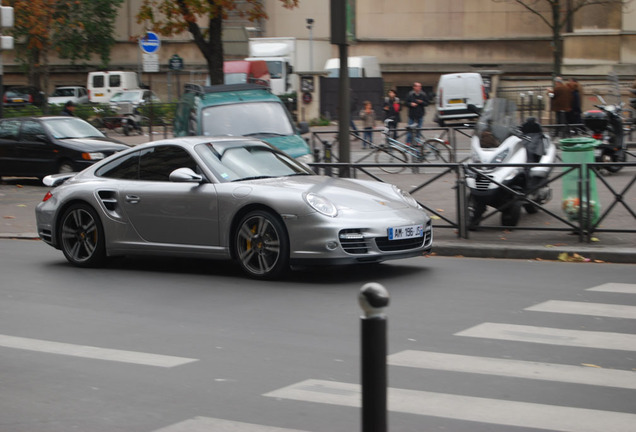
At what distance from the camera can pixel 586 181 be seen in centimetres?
1132

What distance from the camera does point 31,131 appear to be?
20969 millimetres

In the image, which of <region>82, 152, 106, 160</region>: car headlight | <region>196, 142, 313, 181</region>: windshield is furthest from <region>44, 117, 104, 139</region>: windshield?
<region>196, 142, 313, 181</region>: windshield

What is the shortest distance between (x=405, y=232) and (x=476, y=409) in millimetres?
4070

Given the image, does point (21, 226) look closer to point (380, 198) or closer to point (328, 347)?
point (380, 198)

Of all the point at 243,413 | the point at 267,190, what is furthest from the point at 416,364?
the point at 267,190

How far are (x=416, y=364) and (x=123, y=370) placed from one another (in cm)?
187

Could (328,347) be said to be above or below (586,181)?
below

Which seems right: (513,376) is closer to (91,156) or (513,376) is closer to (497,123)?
(497,123)

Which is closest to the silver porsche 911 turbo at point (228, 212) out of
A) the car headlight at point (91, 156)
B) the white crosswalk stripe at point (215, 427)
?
the white crosswalk stripe at point (215, 427)

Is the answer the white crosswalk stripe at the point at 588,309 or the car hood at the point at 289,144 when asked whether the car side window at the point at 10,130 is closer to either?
the car hood at the point at 289,144

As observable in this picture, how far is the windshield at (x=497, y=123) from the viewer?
13.4 m

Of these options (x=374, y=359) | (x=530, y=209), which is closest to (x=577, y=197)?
(x=530, y=209)

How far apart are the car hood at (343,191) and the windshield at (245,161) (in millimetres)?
259

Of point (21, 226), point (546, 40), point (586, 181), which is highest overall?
point (546, 40)
